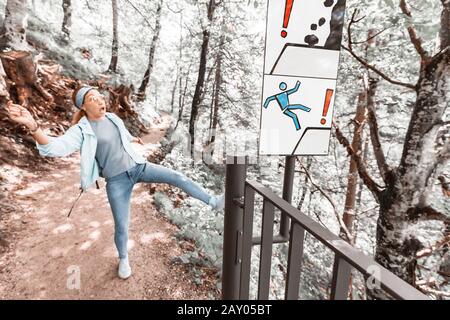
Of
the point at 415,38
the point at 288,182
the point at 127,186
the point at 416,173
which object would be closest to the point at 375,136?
the point at 416,173

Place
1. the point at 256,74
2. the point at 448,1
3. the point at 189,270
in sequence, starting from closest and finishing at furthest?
the point at 448,1 < the point at 189,270 < the point at 256,74

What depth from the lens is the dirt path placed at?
6.61 ft

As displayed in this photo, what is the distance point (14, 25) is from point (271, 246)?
3.02m

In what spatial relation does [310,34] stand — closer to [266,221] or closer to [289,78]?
[289,78]

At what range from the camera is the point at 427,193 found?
82.4 inches

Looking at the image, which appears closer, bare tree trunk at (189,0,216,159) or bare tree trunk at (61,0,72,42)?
bare tree trunk at (61,0,72,42)

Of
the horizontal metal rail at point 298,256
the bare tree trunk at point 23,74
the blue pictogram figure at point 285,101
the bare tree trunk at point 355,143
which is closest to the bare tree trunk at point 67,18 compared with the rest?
the bare tree trunk at point 23,74

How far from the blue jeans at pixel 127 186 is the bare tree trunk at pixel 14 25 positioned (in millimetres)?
1826

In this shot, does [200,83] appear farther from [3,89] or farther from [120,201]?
[3,89]

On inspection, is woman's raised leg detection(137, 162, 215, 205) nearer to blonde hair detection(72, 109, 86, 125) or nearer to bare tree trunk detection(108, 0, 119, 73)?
blonde hair detection(72, 109, 86, 125)

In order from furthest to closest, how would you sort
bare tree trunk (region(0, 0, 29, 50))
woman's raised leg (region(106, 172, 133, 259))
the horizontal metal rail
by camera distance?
bare tree trunk (region(0, 0, 29, 50)), woman's raised leg (region(106, 172, 133, 259)), the horizontal metal rail

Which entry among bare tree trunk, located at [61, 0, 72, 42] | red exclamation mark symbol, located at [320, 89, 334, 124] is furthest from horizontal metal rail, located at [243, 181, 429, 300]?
bare tree trunk, located at [61, 0, 72, 42]
